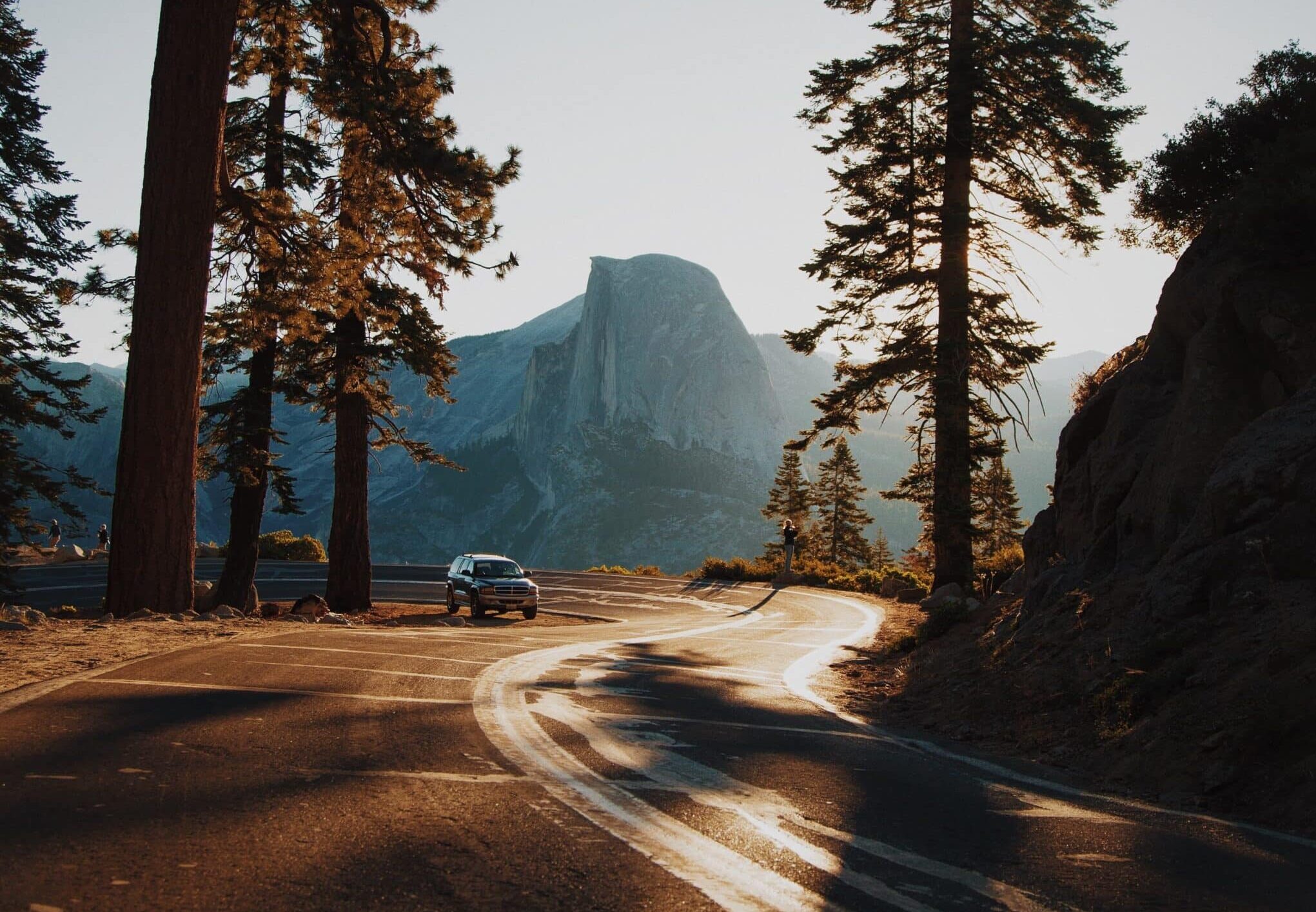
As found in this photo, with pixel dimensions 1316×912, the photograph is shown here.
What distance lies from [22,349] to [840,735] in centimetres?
2895

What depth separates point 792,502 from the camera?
65.0 m

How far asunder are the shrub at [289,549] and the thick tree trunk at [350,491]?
22.2 meters

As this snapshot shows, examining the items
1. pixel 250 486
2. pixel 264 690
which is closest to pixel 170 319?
pixel 264 690

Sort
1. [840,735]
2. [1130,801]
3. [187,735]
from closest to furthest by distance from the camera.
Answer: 1. [187,735]
2. [1130,801]
3. [840,735]

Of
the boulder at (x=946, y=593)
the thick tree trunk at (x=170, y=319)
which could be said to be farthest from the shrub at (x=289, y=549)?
the thick tree trunk at (x=170, y=319)

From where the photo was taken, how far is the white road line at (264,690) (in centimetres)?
662

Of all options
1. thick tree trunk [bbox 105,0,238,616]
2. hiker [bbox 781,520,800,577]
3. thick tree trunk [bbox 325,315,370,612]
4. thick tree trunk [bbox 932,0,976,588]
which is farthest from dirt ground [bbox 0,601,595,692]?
hiker [bbox 781,520,800,577]

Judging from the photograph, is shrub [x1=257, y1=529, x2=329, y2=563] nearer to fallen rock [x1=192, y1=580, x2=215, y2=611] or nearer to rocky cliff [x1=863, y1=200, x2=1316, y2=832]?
fallen rock [x1=192, y1=580, x2=215, y2=611]

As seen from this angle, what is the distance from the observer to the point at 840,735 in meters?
7.04

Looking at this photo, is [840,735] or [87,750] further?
[840,735]

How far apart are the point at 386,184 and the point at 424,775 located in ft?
43.0

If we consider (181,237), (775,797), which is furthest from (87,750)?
(181,237)

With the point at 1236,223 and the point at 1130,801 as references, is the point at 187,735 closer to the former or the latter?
the point at 1130,801

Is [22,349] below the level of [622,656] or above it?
above
